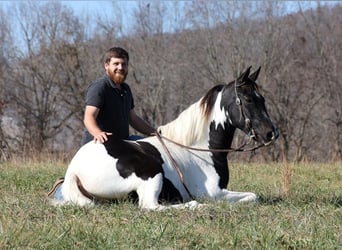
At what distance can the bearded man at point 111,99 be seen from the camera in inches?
237

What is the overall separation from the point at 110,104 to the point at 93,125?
0.48 meters

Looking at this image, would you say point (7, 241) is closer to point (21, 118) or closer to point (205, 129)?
point (205, 129)

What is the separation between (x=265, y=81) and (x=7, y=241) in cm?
2584

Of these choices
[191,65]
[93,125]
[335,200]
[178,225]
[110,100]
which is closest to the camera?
[178,225]

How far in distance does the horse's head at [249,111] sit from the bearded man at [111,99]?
103 centimetres

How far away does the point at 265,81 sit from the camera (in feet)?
94.9

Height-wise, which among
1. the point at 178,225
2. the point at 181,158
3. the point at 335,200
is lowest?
the point at 335,200

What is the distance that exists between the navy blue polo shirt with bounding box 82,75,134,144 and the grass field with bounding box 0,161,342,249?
1.04 meters

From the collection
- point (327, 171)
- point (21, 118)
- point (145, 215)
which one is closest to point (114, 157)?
point (145, 215)

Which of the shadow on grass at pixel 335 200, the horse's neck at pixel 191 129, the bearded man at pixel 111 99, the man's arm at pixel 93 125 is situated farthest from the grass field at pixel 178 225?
the bearded man at pixel 111 99

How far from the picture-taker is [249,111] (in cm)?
590

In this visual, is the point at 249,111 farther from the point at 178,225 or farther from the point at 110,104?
the point at 178,225

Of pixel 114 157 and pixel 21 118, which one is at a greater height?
pixel 114 157

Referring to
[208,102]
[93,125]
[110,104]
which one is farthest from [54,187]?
[208,102]
